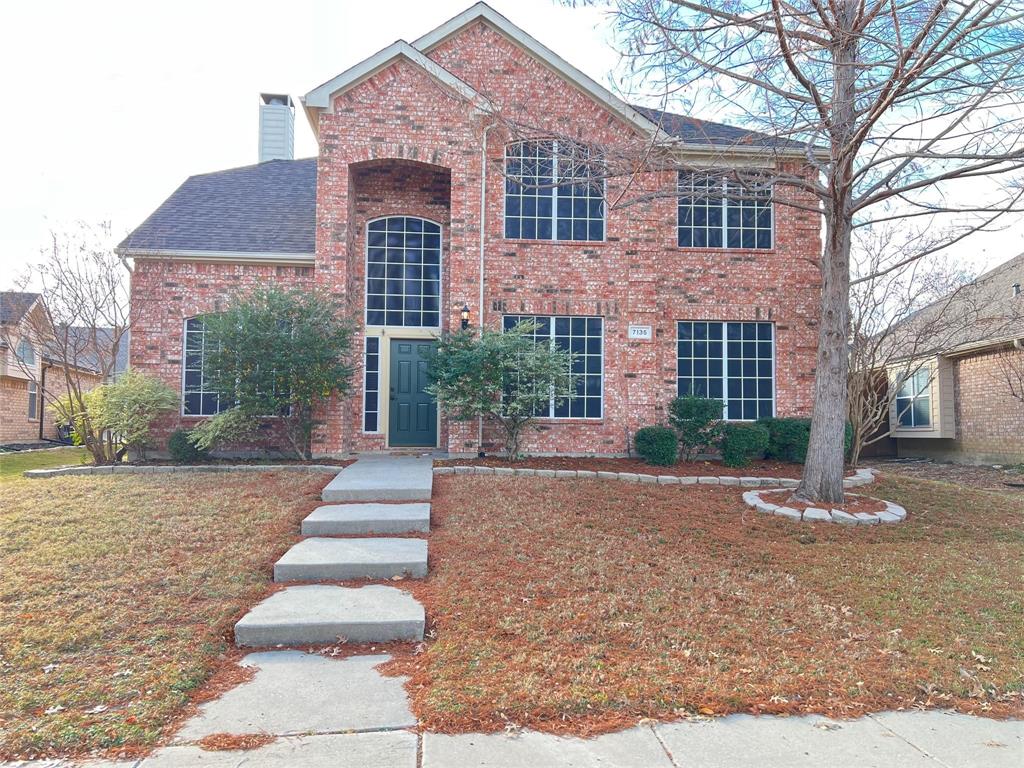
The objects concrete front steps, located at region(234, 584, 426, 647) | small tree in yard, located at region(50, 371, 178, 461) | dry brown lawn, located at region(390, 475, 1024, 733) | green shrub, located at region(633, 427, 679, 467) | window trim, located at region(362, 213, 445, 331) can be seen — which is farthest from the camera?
window trim, located at region(362, 213, 445, 331)

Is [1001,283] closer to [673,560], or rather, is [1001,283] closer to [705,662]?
[673,560]

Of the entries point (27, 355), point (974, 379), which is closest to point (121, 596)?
point (974, 379)

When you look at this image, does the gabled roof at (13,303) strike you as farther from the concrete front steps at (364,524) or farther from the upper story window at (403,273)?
the concrete front steps at (364,524)

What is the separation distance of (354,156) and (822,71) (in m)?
7.34

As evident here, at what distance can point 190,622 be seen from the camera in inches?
163

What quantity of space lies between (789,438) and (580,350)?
3.91 m

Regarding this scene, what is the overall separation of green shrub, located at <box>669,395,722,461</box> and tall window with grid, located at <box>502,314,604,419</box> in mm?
1331

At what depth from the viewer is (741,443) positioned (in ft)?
34.4

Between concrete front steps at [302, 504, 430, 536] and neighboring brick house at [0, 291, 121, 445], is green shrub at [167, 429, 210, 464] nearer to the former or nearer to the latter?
concrete front steps at [302, 504, 430, 536]

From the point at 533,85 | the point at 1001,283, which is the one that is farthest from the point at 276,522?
the point at 1001,283

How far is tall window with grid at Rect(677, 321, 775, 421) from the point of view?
463 inches

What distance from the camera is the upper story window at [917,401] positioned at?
15291 mm

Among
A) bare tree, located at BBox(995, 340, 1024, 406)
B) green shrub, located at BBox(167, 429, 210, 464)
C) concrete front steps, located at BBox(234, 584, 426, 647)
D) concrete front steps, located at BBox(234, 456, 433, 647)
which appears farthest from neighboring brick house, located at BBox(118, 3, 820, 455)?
concrete front steps, located at BBox(234, 584, 426, 647)

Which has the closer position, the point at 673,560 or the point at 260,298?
the point at 673,560
